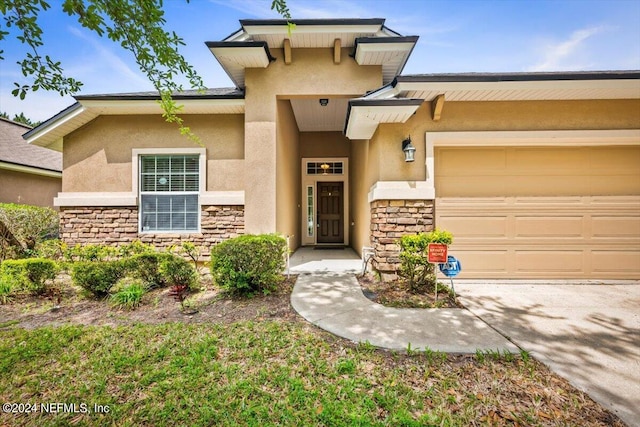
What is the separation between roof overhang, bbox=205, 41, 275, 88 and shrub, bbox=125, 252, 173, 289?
3.88 m

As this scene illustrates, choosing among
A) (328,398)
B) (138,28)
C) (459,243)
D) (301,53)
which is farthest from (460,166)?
(138,28)

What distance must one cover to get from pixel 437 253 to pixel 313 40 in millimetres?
4649

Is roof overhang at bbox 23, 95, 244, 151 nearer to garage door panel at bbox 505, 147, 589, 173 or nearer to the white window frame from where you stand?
the white window frame

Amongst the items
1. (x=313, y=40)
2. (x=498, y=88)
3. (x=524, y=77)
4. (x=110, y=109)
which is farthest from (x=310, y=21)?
(x=110, y=109)

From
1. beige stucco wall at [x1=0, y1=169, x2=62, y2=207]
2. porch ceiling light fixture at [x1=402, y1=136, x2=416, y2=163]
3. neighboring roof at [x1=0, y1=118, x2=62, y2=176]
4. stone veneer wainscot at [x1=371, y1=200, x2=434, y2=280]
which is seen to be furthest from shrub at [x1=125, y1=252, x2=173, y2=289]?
neighboring roof at [x1=0, y1=118, x2=62, y2=176]

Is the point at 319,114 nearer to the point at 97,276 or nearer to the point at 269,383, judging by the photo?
the point at 97,276

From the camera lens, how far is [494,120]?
488cm

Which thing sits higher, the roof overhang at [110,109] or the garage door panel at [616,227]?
the roof overhang at [110,109]

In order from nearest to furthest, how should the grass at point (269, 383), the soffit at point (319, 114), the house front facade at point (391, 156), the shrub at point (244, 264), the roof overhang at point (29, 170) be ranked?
the grass at point (269, 383), the shrub at point (244, 264), the house front facade at point (391, 156), the soffit at point (319, 114), the roof overhang at point (29, 170)

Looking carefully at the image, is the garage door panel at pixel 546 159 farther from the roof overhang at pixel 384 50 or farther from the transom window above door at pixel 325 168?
the transom window above door at pixel 325 168

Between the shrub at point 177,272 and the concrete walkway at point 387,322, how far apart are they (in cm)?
177

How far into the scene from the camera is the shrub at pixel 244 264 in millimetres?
3877

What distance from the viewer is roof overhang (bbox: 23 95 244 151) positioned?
5449 mm

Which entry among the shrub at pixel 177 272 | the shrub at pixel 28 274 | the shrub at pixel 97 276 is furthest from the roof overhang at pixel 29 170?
the shrub at pixel 177 272
